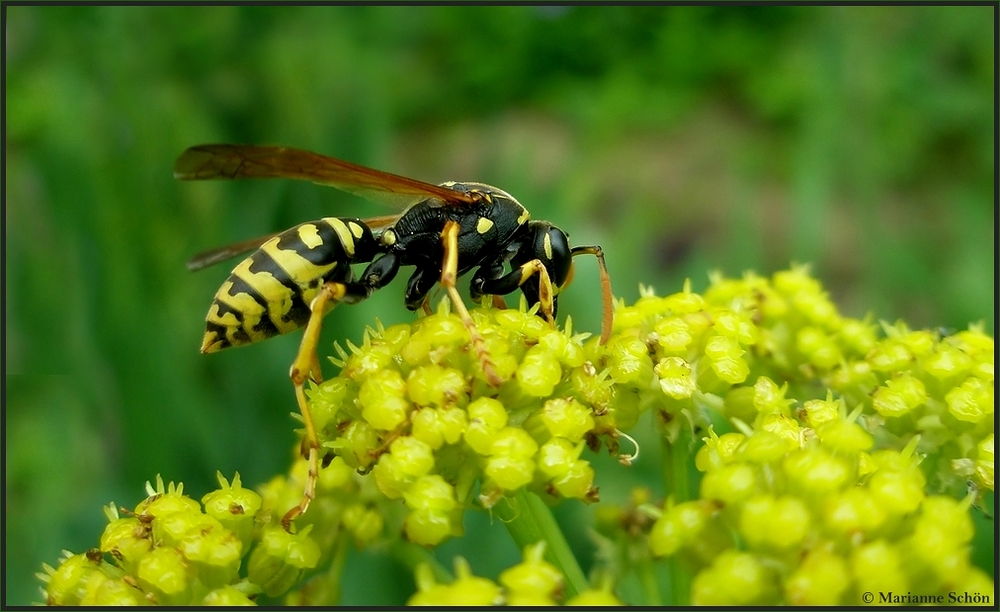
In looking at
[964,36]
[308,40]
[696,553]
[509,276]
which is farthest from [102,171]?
[964,36]

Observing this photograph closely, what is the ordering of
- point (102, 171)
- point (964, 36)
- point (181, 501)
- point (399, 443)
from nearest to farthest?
point (399, 443)
point (181, 501)
point (102, 171)
point (964, 36)

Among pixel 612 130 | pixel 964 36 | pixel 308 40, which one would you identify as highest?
pixel 308 40

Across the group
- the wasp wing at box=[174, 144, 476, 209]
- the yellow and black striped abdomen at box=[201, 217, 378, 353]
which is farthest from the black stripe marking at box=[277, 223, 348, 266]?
the wasp wing at box=[174, 144, 476, 209]

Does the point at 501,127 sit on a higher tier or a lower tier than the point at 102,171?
lower

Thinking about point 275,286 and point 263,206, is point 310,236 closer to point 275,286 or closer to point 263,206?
point 275,286

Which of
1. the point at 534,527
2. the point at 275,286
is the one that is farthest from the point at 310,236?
the point at 534,527

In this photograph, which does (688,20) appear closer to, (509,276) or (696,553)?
(509,276)
